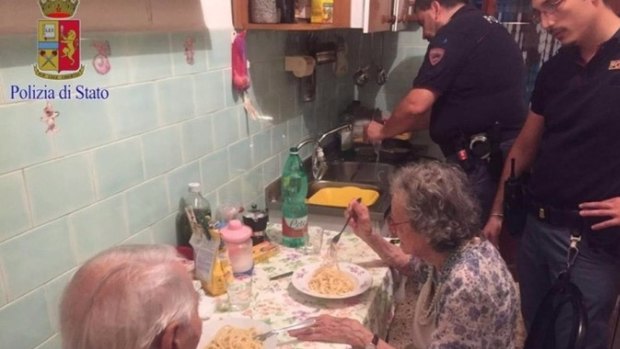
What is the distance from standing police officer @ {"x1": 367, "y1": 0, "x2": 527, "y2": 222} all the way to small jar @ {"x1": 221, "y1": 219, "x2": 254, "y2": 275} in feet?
3.24

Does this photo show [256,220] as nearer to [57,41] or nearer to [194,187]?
[194,187]

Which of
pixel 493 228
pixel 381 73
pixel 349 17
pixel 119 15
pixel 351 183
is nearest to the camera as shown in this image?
pixel 119 15

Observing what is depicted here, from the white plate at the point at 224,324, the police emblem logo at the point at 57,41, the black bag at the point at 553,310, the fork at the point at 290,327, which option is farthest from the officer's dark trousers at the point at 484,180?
the police emblem logo at the point at 57,41

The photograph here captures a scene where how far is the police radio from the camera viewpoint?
1.79 meters

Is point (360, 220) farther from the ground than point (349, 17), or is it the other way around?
point (349, 17)

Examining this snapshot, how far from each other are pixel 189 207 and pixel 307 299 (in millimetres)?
437

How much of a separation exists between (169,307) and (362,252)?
98cm

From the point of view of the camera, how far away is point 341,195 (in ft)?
6.99

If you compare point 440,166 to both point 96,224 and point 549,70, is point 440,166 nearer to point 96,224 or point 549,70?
point 549,70

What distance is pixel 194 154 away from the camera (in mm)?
1490

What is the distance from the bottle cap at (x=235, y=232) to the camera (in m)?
1.39

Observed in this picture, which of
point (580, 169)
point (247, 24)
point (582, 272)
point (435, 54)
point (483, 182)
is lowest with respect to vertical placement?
point (582, 272)

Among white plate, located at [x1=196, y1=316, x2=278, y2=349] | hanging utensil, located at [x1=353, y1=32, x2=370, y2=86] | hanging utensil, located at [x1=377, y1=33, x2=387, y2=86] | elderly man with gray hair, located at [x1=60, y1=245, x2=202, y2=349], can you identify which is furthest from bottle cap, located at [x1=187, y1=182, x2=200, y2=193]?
hanging utensil, located at [x1=377, y1=33, x2=387, y2=86]

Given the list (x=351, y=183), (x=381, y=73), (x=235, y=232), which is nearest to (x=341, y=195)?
(x=351, y=183)
